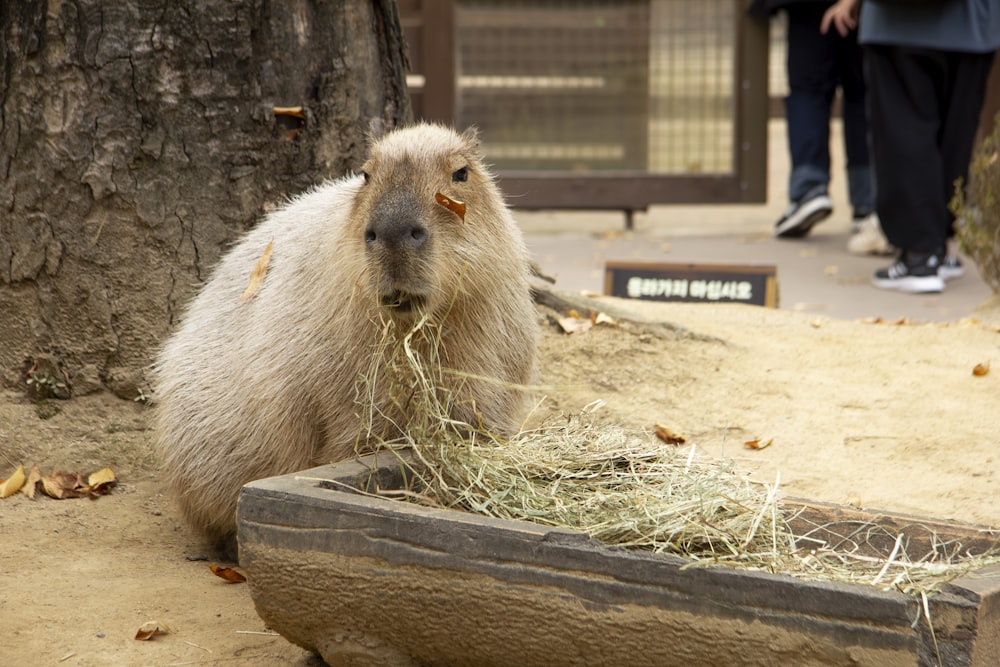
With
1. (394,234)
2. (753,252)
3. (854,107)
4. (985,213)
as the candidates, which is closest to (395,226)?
(394,234)

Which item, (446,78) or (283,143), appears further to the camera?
(446,78)

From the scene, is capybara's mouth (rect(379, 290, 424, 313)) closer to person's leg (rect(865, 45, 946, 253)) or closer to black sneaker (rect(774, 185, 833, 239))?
person's leg (rect(865, 45, 946, 253))

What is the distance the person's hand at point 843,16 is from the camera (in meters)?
7.75

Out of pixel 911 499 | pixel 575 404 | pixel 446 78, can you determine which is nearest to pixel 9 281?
pixel 575 404

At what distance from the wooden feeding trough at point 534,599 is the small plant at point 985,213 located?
407 centimetres

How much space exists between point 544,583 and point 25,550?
1.70m

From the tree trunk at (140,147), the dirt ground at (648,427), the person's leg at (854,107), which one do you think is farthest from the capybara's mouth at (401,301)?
the person's leg at (854,107)

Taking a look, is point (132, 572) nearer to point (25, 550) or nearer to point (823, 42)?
Result: point (25, 550)

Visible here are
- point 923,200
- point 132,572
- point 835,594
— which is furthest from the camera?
point 923,200

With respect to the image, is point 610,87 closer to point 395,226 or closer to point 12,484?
point 12,484

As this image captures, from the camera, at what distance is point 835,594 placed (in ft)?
6.59

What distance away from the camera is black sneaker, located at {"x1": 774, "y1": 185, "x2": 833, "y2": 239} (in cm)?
891

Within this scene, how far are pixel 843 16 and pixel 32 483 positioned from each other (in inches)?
A: 237

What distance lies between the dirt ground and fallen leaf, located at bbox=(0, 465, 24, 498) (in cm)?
5
